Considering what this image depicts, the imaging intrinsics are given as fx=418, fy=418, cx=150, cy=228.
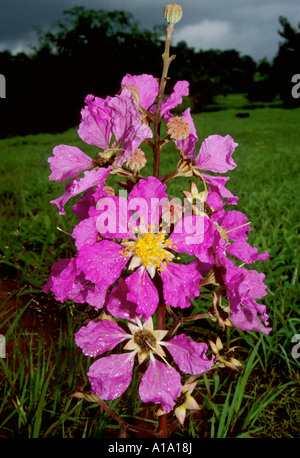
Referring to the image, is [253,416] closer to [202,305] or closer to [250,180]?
[202,305]

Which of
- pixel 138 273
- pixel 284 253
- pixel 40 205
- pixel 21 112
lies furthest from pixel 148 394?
pixel 21 112

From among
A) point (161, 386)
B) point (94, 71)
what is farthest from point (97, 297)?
point (94, 71)

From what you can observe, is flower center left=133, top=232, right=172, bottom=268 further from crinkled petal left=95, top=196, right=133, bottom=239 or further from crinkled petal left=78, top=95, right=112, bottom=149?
crinkled petal left=78, top=95, right=112, bottom=149

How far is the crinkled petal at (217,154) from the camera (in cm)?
116

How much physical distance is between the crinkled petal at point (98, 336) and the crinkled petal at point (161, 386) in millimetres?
131

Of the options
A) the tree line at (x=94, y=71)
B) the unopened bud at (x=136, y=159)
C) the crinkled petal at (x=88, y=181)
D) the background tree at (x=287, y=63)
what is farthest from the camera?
the background tree at (x=287, y=63)

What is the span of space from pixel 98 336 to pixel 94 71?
50.7 ft

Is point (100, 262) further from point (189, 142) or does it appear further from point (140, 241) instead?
point (189, 142)

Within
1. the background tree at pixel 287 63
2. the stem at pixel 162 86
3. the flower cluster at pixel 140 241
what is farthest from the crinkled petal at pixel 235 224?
the background tree at pixel 287 63

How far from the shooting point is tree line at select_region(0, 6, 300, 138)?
14.2m

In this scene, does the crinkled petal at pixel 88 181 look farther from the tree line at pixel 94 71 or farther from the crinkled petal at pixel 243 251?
the tree line at pixel 94 71

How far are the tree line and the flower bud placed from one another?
483 inches

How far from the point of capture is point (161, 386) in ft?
3.72

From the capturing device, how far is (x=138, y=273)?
1083 millimetres
